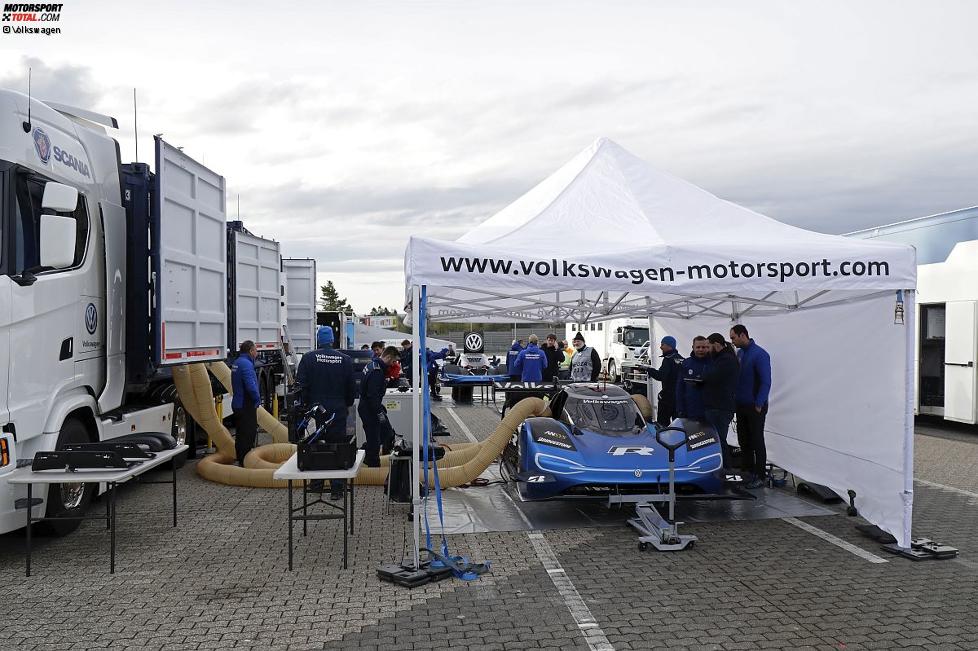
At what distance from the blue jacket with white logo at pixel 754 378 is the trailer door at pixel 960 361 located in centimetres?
581

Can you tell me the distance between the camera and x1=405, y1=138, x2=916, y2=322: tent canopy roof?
6.63 m

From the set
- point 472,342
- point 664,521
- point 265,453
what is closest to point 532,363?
point 265,453

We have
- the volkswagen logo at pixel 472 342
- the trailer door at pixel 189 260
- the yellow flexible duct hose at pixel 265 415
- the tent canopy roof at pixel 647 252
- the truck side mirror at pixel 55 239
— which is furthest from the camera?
the volkswagen logo at pixel 472 342

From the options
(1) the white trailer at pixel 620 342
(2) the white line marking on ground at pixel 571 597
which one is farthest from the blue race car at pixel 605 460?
(1) the white trailer at pixel 620 342

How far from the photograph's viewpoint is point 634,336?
2866 cm

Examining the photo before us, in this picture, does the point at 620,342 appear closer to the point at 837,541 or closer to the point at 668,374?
the point at 668,374

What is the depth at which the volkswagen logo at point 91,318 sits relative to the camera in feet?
24.0

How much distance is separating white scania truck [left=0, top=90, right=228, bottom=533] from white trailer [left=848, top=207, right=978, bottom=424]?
11635mm

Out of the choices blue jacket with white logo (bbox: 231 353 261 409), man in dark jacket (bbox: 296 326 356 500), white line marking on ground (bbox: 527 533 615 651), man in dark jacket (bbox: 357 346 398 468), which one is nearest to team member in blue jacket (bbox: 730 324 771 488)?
white line marking on ground (bbox: 527 533 615 651)

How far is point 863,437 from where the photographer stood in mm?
7828

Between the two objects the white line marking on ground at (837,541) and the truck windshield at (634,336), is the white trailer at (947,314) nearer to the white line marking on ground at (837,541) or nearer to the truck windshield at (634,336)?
the white line marking on ground at (837,541)

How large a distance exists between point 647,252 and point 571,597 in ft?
9.66

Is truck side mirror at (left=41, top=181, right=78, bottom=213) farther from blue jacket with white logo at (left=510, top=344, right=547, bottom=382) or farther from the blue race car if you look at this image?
blue jacket with white logo at (left=510, top=344, right=547, bottom=382)

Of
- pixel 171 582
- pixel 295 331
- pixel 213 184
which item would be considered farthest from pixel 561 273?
pixel 295 331
